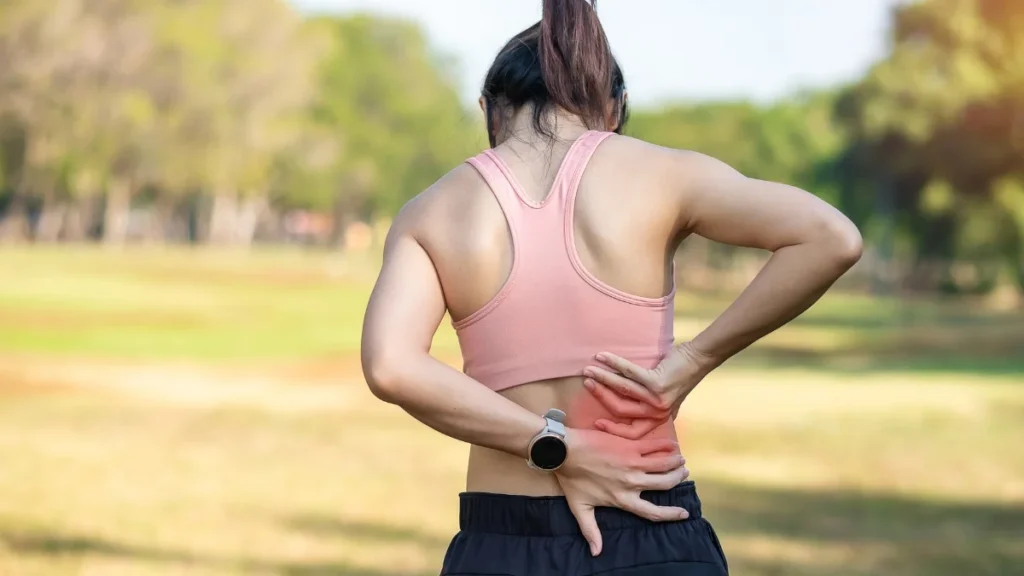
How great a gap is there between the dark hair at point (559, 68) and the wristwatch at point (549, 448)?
1.85 ft

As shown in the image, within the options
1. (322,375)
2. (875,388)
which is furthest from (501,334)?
(322,375)

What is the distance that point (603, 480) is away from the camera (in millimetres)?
2689

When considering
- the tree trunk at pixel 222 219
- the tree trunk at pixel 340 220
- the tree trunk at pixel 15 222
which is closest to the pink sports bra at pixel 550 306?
the tree trunk at pixel 15 222

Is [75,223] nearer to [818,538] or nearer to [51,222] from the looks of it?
[51,222]

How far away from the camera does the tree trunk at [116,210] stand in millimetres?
58406

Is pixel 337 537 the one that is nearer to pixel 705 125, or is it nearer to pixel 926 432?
pixel 926 432

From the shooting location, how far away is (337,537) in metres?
9.01

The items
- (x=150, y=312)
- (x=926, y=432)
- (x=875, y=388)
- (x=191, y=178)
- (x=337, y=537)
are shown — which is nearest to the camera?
(x=337, y=537)

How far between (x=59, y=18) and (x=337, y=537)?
42.7 m

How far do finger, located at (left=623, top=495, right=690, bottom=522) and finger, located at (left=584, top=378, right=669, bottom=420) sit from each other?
6.4 inches

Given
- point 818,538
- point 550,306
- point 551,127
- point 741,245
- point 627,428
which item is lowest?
point 818,538

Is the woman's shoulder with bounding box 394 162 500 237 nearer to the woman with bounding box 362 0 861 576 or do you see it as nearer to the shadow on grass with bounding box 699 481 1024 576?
the woman with bounding box 362 0 861 576

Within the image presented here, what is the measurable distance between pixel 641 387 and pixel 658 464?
16cm

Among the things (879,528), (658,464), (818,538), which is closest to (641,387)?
(658,464)
